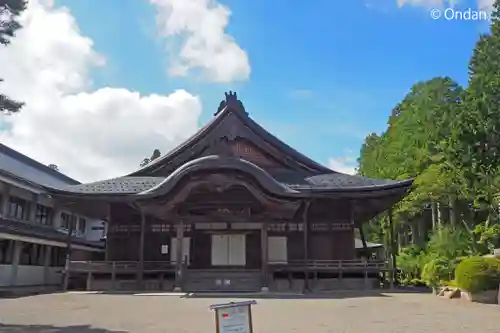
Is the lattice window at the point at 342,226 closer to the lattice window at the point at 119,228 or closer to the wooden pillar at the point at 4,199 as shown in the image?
the lattice window at the point at 119,228

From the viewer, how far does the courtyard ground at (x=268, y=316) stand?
8641mm

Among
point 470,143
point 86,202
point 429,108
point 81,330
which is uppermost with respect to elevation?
point 429,108

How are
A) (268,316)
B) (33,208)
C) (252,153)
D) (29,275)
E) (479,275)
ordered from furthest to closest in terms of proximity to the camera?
(33,208) → (29,275) → (252,153) → (479,275) → (268,316)

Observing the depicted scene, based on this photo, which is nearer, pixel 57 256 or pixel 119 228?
pixel 119 228

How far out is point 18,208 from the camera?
24969 millimetres

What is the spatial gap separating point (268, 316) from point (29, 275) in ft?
61.2

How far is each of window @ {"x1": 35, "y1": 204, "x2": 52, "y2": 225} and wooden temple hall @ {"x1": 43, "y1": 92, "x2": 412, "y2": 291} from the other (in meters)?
6.89

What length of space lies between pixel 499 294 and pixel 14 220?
22.3m

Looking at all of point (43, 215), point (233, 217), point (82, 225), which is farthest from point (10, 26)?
point (82, 225)

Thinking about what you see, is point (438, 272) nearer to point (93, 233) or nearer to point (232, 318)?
point (232, 318)

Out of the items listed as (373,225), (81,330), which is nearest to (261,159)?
(81,330)

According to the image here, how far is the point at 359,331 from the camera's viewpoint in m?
8.34

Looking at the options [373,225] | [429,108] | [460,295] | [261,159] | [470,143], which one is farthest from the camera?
[373,225]

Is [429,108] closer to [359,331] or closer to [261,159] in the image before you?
[261,159]
